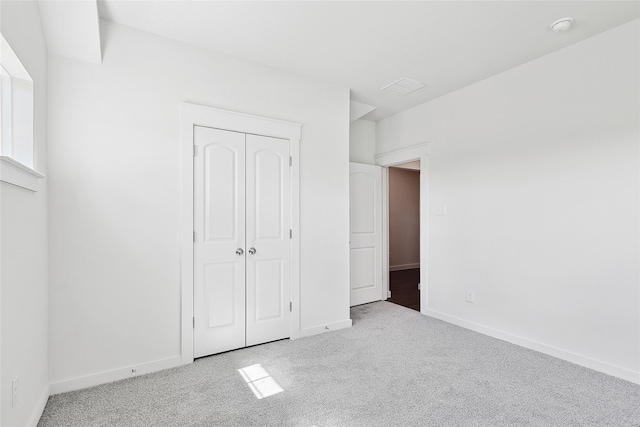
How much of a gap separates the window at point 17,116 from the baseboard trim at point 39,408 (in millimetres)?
1291

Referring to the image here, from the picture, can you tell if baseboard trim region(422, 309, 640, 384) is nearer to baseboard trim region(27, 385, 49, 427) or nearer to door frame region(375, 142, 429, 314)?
door frame region(375, 142, 429, 314)

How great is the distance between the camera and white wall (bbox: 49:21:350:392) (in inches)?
88.7

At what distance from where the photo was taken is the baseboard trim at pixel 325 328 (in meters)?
3.29

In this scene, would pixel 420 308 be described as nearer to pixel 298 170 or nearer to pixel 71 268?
pixel 298 170

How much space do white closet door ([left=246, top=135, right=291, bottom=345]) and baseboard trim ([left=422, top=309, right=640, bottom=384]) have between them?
1.95 meters

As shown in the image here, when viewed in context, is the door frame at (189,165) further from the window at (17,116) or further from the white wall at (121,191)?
the window at (17,116)

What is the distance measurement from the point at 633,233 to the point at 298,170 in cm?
277

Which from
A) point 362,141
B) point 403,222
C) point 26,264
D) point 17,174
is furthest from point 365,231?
point 17,174

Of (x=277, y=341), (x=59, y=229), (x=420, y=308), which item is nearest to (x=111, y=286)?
(x=59, y=229)

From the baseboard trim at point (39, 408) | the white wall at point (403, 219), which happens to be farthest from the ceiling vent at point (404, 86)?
the baseboard trim at point (39, 408)

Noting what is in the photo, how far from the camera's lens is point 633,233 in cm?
239

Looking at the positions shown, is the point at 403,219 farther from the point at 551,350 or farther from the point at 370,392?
the point at 370,392

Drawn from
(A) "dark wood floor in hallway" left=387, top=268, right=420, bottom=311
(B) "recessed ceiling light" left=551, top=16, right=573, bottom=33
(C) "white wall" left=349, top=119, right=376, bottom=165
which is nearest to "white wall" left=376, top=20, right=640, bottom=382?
(B) "recessed ceiling light" left=551, top=16, right=573, bottom=33

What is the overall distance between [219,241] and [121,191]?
843 millimetres
